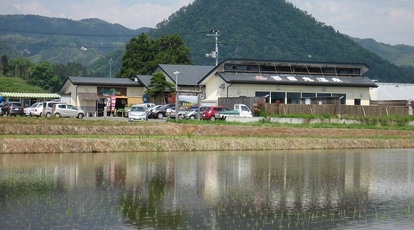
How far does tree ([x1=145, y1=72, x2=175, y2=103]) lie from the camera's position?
192 ft

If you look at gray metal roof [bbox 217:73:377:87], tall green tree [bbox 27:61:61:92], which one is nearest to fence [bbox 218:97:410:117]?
gray metal roof [bbox 217:73:377:87]

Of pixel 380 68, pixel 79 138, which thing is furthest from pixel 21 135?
pixel 380 68

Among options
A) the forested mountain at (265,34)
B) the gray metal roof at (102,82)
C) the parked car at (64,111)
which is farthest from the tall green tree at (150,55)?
the forested mountain at (265,34)

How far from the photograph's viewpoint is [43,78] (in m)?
110

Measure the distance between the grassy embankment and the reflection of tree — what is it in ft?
Answer: 35.8

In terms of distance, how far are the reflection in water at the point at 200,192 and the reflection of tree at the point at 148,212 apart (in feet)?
0.08

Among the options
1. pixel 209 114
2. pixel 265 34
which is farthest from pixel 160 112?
pixel 265 34

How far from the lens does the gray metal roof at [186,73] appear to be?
59938mm

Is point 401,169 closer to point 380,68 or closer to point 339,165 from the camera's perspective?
→ point 339,165

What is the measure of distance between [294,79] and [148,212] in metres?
41.9

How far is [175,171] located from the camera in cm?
2225

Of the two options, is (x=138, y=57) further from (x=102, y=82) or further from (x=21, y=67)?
(x=21, y=67)

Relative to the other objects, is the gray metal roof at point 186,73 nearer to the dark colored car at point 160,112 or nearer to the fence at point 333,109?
the dark colored car at point 160,112

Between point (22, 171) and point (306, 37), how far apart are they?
138362 millimetres
